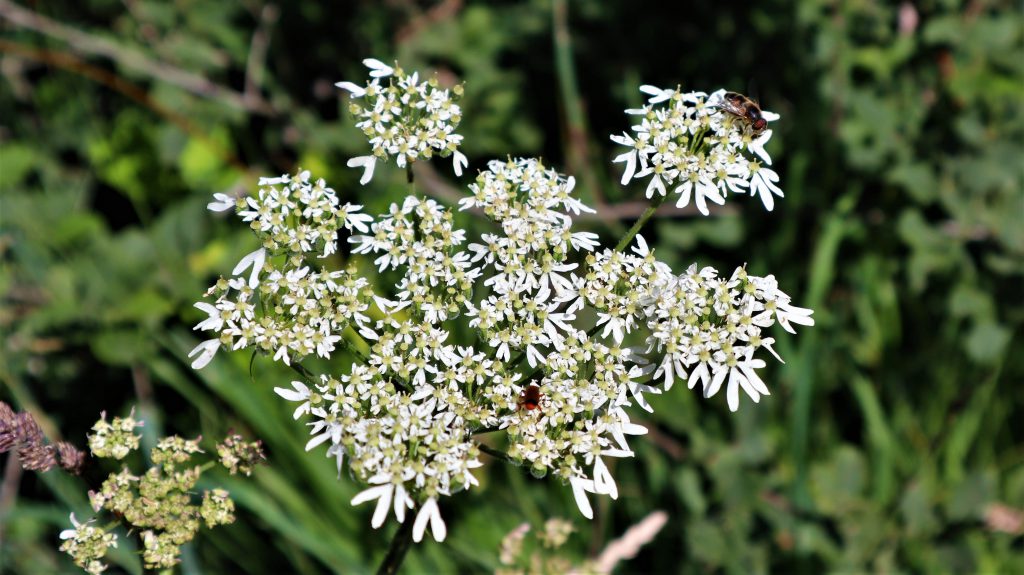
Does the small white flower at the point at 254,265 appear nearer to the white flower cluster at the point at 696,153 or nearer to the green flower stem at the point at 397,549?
the green flower stem at the point at 397,549

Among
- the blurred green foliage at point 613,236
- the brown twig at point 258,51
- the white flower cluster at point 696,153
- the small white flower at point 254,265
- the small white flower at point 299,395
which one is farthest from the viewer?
the brown twig at point 258,51

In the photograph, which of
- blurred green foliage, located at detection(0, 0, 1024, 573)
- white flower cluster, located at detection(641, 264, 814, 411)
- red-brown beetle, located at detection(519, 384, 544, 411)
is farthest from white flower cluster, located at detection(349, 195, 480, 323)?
blurred green foliage, located at detection(0, 0, 1024, 573)

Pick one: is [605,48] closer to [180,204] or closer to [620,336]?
[180,204]

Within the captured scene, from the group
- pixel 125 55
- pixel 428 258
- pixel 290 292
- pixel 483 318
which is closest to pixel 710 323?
pixel 483 318

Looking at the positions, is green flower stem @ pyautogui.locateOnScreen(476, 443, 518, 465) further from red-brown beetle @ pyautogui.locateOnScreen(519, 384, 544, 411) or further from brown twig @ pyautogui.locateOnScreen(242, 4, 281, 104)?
brown twig @ pyautogui.locateOnScreen(242, 4, 281, 104)

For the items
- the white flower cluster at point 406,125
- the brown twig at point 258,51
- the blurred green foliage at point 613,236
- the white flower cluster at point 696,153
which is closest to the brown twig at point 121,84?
the blurred green foliage at point 613,236

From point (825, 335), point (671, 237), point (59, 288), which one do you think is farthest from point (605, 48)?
point (59, 288)

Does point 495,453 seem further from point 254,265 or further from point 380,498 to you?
point 254,265
